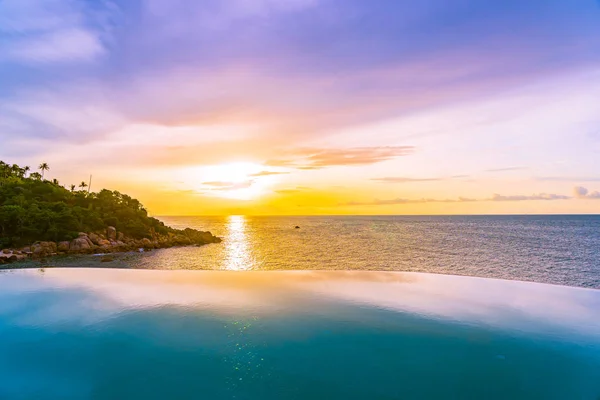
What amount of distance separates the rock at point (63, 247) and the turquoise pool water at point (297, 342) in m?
19.1

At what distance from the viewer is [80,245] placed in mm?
38438

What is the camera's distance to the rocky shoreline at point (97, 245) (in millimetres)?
33344

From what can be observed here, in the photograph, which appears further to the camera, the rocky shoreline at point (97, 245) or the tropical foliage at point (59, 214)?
the tropical foliage at point (59, 214)

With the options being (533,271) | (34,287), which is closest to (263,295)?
(34,287)

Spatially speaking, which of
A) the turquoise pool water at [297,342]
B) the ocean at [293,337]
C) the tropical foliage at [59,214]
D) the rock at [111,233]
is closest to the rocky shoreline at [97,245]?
the rock at [111,233]

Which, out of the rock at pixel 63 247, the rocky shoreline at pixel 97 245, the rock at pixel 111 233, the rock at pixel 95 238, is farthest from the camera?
the rock at pixel 111 233

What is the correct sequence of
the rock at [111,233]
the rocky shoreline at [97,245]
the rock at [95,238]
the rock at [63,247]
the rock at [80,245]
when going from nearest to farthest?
the rocky shoreline at [97,245] < the rock at [63,247] < the rock at [80,245] < the rock at [95,238] < the rock at [111,233]

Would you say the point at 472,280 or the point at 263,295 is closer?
the point at 263,295

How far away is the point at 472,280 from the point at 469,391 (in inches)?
621

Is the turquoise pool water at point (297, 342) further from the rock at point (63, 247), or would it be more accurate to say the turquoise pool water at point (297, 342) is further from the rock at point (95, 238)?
the rock at point (95, 238)

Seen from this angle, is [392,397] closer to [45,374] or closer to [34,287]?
[45,374]

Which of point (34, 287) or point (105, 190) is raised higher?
point (105, 190)

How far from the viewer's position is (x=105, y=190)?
54.3m

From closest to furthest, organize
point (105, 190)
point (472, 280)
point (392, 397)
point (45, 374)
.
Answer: point (392, 397) → point (45, 374) → point (472, 280) → point (105, 190)
